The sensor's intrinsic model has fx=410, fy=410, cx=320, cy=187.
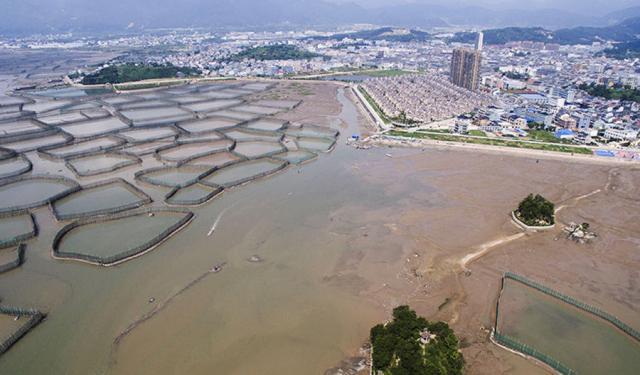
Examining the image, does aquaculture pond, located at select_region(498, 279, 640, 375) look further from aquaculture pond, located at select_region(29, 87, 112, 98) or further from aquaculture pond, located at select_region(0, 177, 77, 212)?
aquaculture pond, located at select_region(29, 87, 112, 98)

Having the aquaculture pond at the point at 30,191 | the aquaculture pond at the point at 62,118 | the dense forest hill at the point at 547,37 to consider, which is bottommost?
the aquaculture pond at the point at 30,191

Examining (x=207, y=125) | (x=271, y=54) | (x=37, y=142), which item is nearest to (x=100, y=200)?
(x=37, y=142)

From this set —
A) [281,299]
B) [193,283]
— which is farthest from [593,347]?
[193,283]

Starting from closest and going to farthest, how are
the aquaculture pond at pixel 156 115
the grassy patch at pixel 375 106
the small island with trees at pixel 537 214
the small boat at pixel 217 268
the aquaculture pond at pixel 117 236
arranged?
1. the small boat at pixel 217 268
2. the aquaculture pond at pixel 117 236
3. the small island with trees at pixel 537 214
4. the aquaculture pond at pixel 156 115
5. the grassy patch at pixel 375 106

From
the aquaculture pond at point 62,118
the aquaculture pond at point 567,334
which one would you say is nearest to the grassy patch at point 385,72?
the aquaculture pond at point 62,118

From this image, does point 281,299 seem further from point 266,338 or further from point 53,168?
point 53,168

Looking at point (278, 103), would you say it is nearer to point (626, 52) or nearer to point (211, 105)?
point (211, 105)

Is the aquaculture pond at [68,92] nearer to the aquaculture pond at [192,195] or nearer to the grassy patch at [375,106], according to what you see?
the grassy patch at [375,106]

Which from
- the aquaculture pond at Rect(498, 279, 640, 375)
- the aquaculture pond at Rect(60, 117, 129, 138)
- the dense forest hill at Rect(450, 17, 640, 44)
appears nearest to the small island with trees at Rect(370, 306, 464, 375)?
the aquaculture pond at Rect(498, 279, 640, 375)
